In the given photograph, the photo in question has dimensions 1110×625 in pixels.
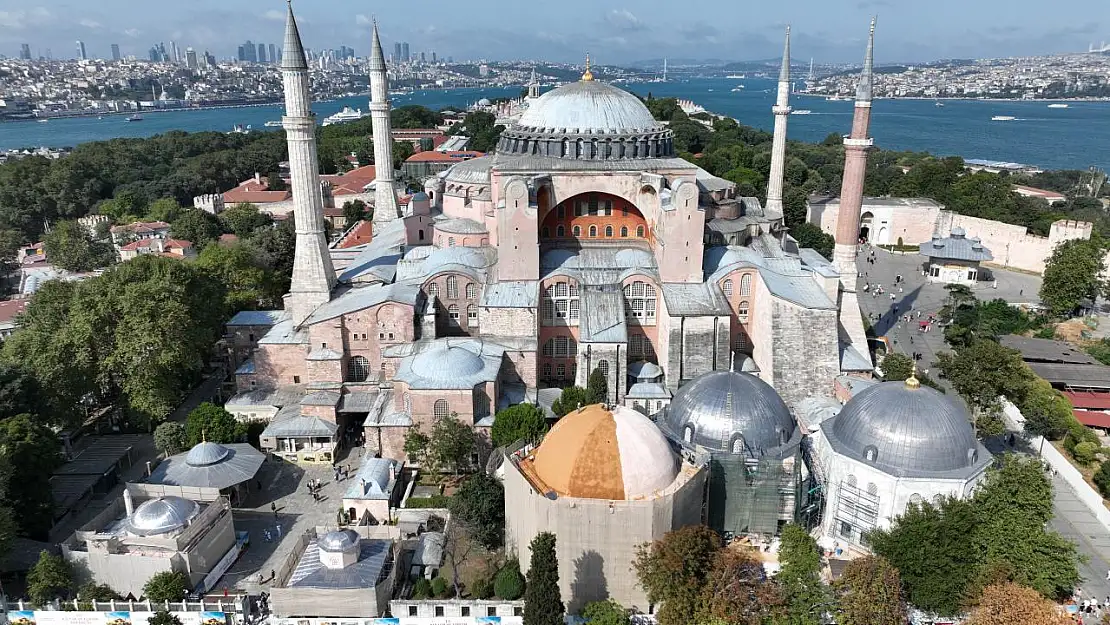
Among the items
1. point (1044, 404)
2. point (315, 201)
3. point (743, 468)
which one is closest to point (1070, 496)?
point (1044, 404)

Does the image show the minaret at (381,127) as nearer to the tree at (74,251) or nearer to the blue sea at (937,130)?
the tree at (74,251)

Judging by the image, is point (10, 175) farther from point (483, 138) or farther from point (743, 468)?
point (743, 468)

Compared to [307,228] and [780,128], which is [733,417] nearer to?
[307,228]

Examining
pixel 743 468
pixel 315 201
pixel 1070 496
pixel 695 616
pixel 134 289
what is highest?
pixel 315 201

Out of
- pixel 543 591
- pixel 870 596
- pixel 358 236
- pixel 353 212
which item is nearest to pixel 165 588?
pixel 543 591

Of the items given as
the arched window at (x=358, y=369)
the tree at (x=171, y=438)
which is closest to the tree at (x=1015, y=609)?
the arched window at (x=358, y=369)
